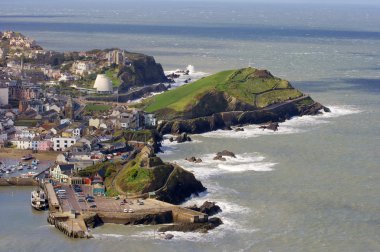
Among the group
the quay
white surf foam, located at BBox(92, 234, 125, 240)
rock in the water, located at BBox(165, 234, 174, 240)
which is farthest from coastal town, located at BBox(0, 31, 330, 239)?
rock in the water, located at BBox(165, 234, 174, 240)

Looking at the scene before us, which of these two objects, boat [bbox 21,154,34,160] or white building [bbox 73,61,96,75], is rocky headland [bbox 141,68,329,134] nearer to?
boat [bbox 21,154,34,160]

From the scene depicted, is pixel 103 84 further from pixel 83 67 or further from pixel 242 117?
pixel 242 117

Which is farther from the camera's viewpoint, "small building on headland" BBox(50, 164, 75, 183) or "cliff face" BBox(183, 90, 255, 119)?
"cliff face" BBox(183, 90, 255, 119)

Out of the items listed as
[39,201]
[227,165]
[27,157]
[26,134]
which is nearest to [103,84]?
[26,134]

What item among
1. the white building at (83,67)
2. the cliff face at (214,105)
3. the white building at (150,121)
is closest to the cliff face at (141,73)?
the white building at (83,67)

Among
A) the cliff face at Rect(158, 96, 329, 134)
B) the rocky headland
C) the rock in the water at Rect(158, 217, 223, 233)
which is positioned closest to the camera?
the rock in the water at Rect(158, 217, 223, 233)
